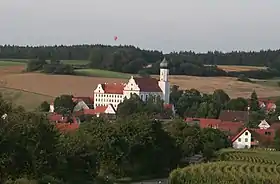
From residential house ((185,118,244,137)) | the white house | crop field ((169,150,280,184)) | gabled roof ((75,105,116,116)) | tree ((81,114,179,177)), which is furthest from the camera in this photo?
the white house

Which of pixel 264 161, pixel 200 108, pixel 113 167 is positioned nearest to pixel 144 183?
pixel 113 167

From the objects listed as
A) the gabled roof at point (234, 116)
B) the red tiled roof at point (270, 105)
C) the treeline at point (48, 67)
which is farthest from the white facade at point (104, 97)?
the red tiled roof at point (270, 105)

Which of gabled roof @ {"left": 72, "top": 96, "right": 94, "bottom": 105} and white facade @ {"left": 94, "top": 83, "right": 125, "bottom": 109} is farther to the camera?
white facade @ {"left": 94, "top": 83, "right": 125, "bottom": 109}

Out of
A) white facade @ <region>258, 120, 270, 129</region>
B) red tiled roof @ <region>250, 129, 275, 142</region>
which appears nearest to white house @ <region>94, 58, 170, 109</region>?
white facade @ <region>258, 120, 270, 129</region>

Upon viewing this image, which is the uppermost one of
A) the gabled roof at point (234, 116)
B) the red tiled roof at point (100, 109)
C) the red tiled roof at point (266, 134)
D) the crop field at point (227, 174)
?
the crop field at point (227, 174)

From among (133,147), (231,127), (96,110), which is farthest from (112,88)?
(133,147)

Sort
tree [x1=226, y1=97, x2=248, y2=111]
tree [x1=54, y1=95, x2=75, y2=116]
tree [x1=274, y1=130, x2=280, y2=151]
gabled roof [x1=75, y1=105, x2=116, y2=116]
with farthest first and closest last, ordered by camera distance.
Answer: tree [x1=226, y1=97, x2=248, y2=111], gabled roof [x1=75, y1=105, x2=116, y2=116], tree [x1=54, y1=95, x2=75, y2=116], tree [x1=274, y1=130, x2=280, y2=151]

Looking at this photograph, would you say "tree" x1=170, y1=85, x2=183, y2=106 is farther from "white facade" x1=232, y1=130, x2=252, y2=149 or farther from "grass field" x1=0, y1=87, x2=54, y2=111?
"white facade" x1=232, y1=130, x2=252, y2=149

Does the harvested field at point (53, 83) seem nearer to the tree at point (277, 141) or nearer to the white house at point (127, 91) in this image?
the white house at point (127, 91)
